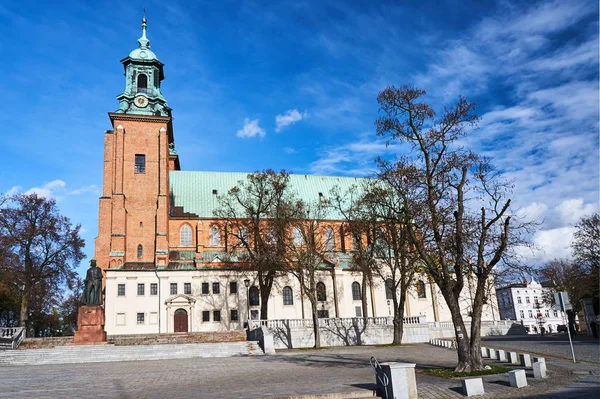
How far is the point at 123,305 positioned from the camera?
4731cm

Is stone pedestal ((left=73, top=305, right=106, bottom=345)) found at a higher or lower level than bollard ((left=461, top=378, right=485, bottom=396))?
higher

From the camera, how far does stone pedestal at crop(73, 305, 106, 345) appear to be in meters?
31.5

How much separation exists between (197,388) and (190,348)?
16382 mm

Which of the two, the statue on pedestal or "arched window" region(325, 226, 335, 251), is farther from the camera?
"arched window" region(325, 226, 335, 251)

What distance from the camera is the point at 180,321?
48.3 meters

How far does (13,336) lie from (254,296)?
23545mm

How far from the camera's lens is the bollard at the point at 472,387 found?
12771mm

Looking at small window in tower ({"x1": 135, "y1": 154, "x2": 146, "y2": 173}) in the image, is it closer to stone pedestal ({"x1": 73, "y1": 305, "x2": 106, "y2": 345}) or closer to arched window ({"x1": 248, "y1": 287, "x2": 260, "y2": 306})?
arched window ({"x1": 248, "y1": 287, "x2": 260, "y2": 306})

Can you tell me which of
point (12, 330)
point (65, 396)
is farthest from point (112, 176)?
point (65, 396)

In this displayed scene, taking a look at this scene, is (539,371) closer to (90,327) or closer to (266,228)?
(90,327)

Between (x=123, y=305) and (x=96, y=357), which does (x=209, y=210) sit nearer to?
(x=123, y=305)

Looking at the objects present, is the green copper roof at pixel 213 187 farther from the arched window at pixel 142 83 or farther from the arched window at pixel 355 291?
the arched window at pixel 142 83

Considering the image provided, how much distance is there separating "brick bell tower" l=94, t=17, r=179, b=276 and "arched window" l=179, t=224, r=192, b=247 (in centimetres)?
292

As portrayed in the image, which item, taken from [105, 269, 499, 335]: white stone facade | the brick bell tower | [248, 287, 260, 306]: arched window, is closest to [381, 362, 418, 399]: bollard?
[105, 269, 499, 335]: white stone facade
